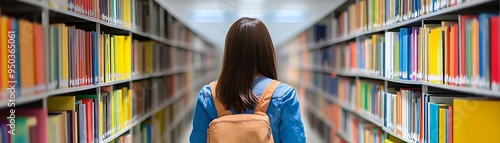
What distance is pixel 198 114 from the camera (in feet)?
6.93

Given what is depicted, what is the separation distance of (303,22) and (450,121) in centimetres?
934

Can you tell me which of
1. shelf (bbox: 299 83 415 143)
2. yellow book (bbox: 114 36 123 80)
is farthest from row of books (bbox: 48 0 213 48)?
shelf (bbox: 299 83 415 143)

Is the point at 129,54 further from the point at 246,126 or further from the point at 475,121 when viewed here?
the point at 475,121

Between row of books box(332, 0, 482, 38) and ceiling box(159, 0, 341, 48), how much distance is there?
2.17 metres

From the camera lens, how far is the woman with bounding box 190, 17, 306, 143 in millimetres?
2035

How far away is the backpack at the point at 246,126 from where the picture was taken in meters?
1.98

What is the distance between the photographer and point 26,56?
62.4 inches

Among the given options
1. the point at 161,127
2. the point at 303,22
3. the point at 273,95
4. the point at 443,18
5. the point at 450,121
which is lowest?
the point at 161,127

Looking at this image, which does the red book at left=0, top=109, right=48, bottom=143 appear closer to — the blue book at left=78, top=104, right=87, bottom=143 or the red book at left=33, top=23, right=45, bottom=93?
the red book at left=33, top=23, right=45, bottom=93

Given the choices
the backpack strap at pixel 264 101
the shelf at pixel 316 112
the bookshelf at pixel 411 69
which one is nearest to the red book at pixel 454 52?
the bookshelf at pixel 411 69

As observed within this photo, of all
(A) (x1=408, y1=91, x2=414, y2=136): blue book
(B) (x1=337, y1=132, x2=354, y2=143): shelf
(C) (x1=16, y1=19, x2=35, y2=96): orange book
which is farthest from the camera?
(B) (x1=337, y1=132, x2=354, y2=143): shelf

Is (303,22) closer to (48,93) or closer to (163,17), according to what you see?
(163,17)

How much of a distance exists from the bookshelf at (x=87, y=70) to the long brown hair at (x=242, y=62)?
69 centimetres

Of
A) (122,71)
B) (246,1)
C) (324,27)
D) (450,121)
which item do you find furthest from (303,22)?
(450,121)
